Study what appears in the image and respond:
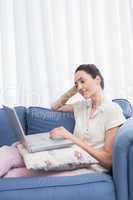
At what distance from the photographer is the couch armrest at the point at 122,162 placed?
1471 mm

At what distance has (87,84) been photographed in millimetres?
1887

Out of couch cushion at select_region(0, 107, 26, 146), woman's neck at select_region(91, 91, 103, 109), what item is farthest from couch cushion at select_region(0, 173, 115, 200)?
couch cushion at select_region(0, 107, 26, 146)

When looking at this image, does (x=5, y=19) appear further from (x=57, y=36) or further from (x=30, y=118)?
(x=30, y=118)

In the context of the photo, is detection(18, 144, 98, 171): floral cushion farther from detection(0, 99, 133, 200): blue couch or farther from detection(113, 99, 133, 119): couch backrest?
detection(113, 99, 133, 119): couch backrest

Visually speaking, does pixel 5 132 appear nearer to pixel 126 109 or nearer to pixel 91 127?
pixel 91 127

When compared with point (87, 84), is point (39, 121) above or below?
below

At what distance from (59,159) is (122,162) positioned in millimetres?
290

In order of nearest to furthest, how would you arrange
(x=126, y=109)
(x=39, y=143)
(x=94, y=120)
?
1. (x=39, y=143)
2. (x=94, y=120)
3. (x=126, y=109)

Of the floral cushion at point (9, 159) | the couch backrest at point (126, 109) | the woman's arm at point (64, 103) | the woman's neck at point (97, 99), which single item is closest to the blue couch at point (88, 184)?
the floral cushion at point (9, 159)

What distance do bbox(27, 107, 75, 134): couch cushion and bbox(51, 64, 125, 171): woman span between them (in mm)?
109

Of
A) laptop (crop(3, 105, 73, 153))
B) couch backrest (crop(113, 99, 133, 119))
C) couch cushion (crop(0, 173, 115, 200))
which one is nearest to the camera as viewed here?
couch cushion (crop(0, 173, 115, 200))

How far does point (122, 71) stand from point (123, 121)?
35.5 inches

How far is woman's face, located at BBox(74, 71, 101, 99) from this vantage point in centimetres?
188

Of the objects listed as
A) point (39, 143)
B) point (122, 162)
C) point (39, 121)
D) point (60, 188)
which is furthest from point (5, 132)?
point (122, 162)
